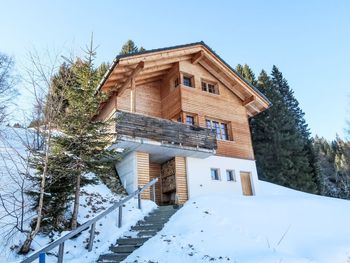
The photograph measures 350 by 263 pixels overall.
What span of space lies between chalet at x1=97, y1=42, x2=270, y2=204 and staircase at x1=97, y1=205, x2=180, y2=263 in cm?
321

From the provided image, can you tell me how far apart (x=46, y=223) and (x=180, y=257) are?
4.47 m

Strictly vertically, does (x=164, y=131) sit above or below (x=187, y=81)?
below

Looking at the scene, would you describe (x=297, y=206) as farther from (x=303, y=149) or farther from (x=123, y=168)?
(x=303, y=149)

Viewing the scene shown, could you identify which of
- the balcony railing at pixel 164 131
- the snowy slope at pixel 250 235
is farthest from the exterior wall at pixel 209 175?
the snowy slope at pixel 250 235

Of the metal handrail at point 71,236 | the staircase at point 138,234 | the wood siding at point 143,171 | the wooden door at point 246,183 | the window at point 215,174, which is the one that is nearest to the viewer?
the metal handrail at point 71,236

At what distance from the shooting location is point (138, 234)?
32.6ft

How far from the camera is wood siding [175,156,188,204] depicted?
52.2 feet

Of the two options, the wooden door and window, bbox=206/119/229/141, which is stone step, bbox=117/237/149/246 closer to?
the wooden door

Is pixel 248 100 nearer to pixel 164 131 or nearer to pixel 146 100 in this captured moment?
pixel 146 100

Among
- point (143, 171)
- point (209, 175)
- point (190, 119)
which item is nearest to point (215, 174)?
point (209, 175)

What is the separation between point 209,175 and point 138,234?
822 centimetres

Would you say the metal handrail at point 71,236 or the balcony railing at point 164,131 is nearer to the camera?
the metal handrail at point 71,236

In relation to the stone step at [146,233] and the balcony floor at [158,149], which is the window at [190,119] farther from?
the stone step at [146,233]

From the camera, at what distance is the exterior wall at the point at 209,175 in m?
16.6
